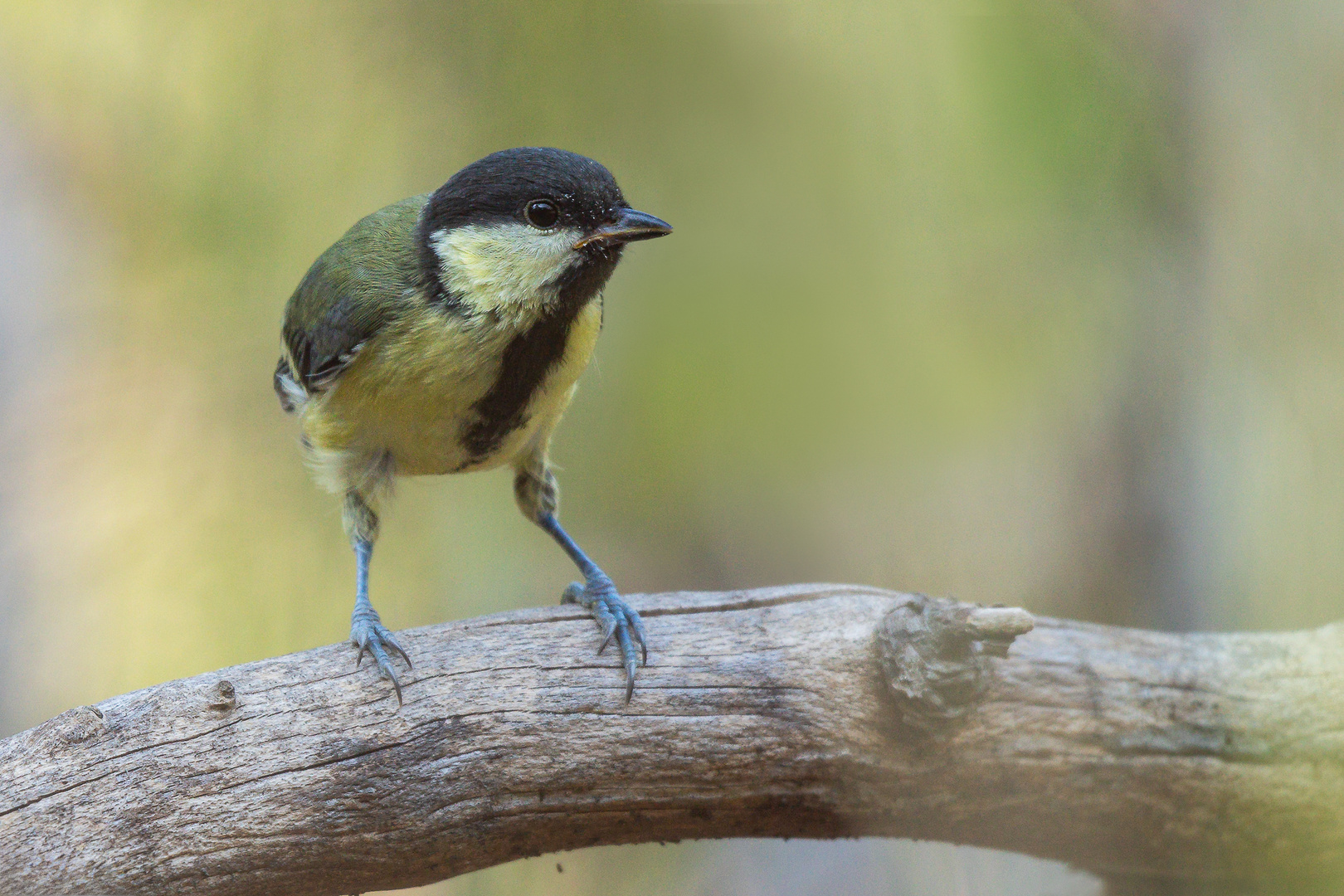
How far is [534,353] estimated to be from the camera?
4.95 ft

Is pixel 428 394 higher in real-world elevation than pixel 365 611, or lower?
higher

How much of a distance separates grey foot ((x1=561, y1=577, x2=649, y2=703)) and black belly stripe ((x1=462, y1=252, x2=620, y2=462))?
1.03 ft

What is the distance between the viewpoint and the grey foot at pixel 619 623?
4.61 feet

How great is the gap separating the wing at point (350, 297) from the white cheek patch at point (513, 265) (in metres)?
0.11

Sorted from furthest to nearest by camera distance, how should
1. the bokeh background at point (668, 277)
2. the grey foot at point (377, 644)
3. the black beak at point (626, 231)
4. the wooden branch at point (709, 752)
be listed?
the bokeh background at point (668, 277) < the black beak at point (626, 231) < the grey foot at point (377, 644) < the wooden branch at point (709, 752)

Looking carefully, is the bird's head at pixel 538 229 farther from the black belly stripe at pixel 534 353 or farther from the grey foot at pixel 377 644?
the grey foot at pixel 377 644

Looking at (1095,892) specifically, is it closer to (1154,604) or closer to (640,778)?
(640,778)

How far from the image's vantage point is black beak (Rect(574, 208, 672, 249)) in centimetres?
146

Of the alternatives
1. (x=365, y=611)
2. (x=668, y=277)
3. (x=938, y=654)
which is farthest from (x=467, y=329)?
(x=668, y=277)

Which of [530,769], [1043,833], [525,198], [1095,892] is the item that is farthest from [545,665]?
[1095,892]

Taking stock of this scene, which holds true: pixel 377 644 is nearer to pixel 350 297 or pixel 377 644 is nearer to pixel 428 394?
pixel 428 394

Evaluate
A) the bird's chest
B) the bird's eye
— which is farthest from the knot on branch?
the bird's eye

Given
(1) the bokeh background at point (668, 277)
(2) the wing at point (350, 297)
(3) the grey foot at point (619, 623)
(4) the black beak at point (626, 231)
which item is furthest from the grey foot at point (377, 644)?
(1) the bokeh background at point (668, 277)

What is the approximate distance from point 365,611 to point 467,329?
46 cm
